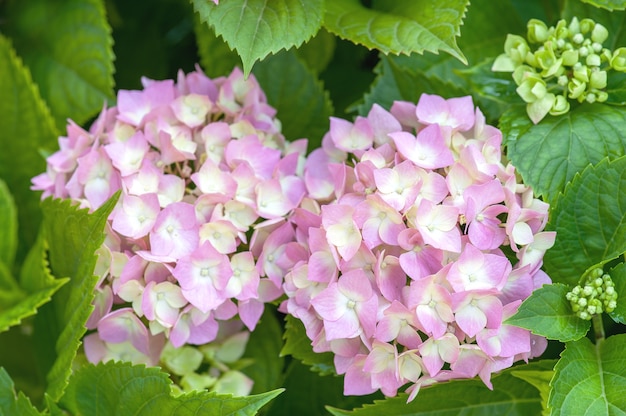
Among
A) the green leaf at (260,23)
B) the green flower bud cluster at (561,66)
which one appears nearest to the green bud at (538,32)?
the green flower bud cluster at (561,66)

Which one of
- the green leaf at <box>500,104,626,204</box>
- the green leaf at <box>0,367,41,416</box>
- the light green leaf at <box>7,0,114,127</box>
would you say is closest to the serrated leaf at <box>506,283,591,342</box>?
the green leaf at <box>500,104,626,204</box>

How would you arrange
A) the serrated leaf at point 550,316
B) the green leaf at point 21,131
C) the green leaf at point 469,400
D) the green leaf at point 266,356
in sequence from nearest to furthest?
the serrated leaf at point 550,316
the green leaf at point 469,400
the green leaf at point 266,356
the green leaf at point 21,131

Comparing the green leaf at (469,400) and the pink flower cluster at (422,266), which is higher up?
the pink flower cluster at (422,266)

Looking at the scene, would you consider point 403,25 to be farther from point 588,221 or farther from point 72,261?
point 72,261

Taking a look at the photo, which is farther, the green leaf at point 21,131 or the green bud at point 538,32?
the green leaf at point 21,131

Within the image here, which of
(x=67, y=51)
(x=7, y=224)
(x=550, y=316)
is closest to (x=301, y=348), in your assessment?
(x=550, y=316)

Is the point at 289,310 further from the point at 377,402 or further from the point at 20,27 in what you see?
the point at 20,27

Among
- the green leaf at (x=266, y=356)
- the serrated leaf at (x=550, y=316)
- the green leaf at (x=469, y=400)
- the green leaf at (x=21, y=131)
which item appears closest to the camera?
the serrated leaf at (x=550, y=316)

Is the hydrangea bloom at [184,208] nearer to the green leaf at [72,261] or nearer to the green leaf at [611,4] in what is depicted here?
the green leaf at [72,261]
